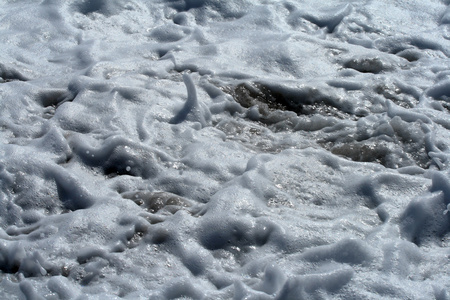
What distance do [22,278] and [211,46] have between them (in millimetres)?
2746

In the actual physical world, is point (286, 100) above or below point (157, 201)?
above

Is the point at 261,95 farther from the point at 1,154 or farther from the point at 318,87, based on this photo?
the point at 1,154

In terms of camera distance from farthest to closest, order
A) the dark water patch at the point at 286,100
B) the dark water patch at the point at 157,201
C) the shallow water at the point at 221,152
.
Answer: the dark water patch at the point at 286,100, the dark water patch at the point at 157,201, the shallow water at the point at 221,152

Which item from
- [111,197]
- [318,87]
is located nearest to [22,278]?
[111,197]

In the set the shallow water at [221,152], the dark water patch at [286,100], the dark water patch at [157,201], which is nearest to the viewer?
the shallow water at [221,152]

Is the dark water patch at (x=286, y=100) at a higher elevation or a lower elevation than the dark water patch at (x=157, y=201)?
higher

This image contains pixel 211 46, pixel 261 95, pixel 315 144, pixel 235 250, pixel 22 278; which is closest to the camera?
pixel 22 278

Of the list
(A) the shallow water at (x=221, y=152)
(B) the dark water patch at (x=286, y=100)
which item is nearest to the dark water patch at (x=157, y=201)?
(A) the shallow water at (x=221, y=152)

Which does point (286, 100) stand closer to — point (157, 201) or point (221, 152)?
point (221, 152)

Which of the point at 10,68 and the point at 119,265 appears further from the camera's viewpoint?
the point at 10,68

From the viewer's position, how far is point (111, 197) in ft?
Result: 9.82

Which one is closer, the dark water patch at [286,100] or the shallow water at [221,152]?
the shallow water at [221,152]

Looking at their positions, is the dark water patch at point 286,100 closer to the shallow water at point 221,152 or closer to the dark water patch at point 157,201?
the shallow water at point 221,152

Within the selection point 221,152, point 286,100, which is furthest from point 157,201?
point 286,100
